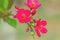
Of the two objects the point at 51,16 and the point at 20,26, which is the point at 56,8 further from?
the point at 20,26

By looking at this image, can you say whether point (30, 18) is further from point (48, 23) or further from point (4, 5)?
point (48, 23)

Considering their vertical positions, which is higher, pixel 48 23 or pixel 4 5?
pixel 48 23

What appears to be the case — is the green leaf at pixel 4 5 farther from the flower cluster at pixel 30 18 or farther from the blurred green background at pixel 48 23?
the blurred green background at pixel 48 23

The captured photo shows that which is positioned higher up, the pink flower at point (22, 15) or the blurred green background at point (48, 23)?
the blurred green background at point (48, 23)

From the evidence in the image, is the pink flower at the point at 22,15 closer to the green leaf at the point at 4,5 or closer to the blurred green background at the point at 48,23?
the green leaf at the point at 4,5

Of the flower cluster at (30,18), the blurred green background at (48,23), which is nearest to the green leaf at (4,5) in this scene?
the flower cluster at (30,18)

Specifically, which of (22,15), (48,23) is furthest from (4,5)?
(48,23)

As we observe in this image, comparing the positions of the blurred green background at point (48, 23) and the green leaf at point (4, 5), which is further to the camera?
the blurred green background at point (48, 23)

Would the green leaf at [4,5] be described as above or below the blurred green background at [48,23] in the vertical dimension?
below

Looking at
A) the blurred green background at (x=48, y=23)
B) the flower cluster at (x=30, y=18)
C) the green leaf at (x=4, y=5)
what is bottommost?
the flower cluster at (x=30, y=18)
